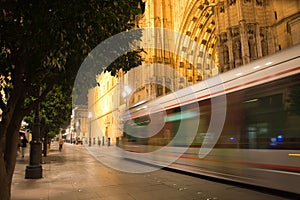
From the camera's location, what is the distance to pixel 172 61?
33.2 meters

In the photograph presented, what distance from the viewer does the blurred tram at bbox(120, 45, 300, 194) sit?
5215 mm

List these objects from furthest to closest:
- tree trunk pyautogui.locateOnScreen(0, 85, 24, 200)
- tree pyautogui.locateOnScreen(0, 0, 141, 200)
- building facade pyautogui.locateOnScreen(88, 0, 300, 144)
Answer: building facade pyautogui.locateOnScreen(88, 0, 300, 144), tree trunk pyautogui.locateOnScreen(0, 85, 24, 200), tree pyautogui.locateOnScreen(0, 0, 141, 200)

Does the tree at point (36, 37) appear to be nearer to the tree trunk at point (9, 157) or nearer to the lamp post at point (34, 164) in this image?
the tree trunk at point (9, 157)

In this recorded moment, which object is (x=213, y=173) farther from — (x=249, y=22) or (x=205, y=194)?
(x=249, y=22)

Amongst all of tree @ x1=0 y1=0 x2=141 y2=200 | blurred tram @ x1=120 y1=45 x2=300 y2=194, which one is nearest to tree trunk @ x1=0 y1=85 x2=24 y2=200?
tree @ x1=0 y1=0 x2=141 y2=200

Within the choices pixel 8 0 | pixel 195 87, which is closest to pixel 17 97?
pixel 8 0

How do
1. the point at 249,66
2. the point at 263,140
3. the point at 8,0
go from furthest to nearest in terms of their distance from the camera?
the point at 249,66, the point at 263,140, the point at 8,0

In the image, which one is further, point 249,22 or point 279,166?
point 249,22

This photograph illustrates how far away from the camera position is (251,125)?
6098mm

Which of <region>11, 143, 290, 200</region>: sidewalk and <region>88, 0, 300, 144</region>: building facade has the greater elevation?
<region>88, 0, 300, 144</region>: building facade

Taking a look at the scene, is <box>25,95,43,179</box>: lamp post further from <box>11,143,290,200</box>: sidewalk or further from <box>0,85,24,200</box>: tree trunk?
<box>0,85,24,200</box>: tree trunk

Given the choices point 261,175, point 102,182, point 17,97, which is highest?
point 17,97

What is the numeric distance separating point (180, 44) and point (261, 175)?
85.6 feet

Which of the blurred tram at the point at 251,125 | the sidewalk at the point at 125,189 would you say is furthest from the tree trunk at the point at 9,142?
the blurred tram at the point at 251,125
